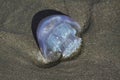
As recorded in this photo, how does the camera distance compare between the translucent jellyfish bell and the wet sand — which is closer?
the wet sand

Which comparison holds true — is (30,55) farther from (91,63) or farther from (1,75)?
(91,63)

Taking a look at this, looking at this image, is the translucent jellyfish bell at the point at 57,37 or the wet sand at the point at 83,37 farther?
the translucent jellyfish bell at the point at 57,37

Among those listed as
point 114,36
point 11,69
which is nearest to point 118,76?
point 114,36
